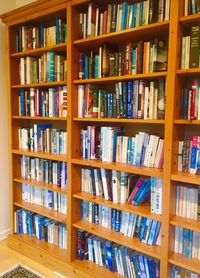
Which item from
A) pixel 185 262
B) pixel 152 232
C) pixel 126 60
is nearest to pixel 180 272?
pixel 185 262

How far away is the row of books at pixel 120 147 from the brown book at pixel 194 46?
50 cm

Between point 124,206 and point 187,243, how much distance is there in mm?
460

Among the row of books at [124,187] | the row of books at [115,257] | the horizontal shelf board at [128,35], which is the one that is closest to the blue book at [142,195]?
the row of books at [124,187]

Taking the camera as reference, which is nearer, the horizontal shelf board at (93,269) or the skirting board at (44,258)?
the horizontal shelf board at (93,269)

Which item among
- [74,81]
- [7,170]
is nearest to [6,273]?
[7,170]

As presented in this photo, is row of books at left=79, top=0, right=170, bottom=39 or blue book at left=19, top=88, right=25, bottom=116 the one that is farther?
blue book at left=19, top=88, right=25, bottom=116

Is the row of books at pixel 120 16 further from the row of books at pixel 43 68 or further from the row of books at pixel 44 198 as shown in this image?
the row of books at pixel 44 198

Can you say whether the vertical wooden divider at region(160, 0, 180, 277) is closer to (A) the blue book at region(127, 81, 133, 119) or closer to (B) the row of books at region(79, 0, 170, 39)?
(B) the row of books at region(79, 0, 170, 39)

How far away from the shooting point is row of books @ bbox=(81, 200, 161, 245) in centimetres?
167

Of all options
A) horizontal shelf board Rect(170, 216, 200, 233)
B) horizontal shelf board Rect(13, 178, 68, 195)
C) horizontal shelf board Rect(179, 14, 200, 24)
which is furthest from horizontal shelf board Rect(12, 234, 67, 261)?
horizontal shelf board Rect(179, 14, 200, 24)

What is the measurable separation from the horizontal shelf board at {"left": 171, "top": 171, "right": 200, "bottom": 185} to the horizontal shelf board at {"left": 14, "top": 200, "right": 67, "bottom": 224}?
104cm

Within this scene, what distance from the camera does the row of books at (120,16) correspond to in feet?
5.02

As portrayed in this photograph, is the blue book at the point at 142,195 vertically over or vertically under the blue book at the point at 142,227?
over

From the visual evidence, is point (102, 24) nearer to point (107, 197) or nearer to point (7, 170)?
point (107, 197)
